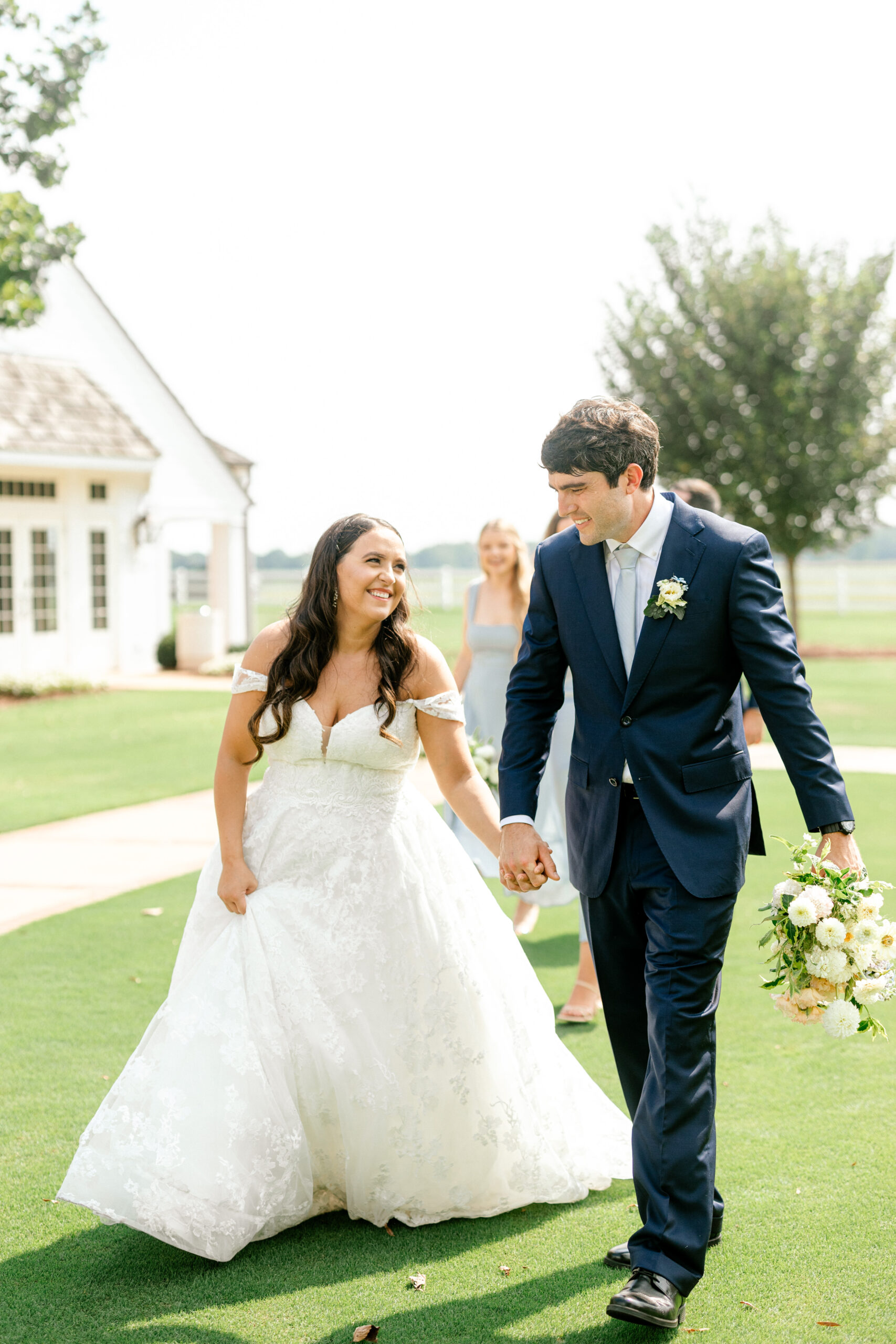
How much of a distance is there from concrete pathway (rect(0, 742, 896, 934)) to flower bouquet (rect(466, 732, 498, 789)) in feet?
3.45

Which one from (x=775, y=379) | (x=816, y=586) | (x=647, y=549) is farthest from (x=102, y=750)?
(x=816, y=586)

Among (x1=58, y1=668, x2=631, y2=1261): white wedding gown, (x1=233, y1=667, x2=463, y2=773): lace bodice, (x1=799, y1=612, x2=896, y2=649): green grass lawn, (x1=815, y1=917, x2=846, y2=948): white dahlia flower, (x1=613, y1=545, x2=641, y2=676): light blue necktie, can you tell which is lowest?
(x1=799, y1=612, x2=896, y2=649): green grass lawn

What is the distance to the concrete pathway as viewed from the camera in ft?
26.5

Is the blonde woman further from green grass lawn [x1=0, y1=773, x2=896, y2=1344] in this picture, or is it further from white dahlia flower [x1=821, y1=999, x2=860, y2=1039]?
white dahlia flower [x1=821, y1=999, x2=860, y2=1039]

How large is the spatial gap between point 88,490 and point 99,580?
1696 millimetres

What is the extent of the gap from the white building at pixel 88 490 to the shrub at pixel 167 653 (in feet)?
0.54

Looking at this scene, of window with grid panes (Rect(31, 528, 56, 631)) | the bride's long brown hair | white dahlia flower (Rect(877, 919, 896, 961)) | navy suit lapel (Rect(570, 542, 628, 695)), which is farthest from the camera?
window with grid panes (Rect(31, 528, 56, 631))

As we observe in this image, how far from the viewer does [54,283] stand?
24.8m

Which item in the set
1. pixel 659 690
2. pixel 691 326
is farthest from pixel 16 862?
pixel 691 326

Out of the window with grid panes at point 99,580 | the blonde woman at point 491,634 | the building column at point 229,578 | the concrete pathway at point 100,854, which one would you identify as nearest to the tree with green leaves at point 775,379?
the building column at point 229,578

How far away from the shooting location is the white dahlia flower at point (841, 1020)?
328 cm

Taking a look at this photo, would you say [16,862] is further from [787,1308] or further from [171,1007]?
[787,1308]

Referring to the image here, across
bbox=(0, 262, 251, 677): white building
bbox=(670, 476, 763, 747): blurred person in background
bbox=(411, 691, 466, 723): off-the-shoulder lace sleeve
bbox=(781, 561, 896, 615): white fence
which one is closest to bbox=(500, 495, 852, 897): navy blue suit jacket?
bbox=(411, 691, 466, 723): off-the-shoulder lace sleeve

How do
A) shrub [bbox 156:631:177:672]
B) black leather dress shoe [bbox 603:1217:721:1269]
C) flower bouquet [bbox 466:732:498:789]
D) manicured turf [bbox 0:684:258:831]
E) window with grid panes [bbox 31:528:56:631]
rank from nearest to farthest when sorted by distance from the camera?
black leather dress shoe [bbox 603:1217:721:1269]
flower bouquet [bbox 466:732:498:789]
manicured turf [bbox 0:684:258:831]
window with grid panes [bbox 31:528:56:631]
shrub [bbox 156:631:177:672]
